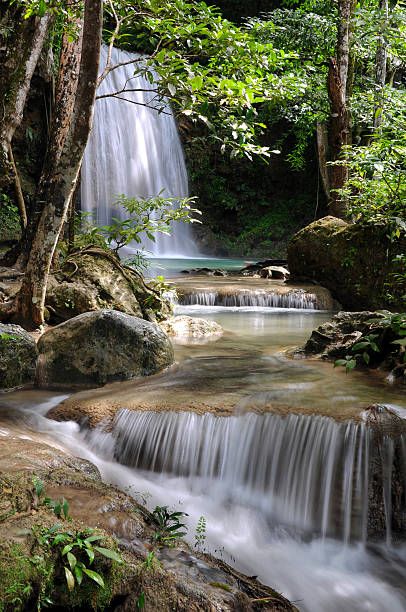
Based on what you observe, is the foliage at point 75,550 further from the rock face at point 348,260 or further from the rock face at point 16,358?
the rock face at point 348,260

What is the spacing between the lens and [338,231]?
33.2ft

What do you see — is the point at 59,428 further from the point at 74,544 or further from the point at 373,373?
the point at 373,373

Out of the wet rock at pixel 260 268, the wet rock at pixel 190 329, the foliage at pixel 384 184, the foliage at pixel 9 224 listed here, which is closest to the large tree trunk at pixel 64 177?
the wet rock at pixel 190 329

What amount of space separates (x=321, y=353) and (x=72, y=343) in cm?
260

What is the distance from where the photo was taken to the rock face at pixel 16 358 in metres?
4.93

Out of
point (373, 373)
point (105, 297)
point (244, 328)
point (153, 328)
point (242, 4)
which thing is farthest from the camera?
point (242, 4)

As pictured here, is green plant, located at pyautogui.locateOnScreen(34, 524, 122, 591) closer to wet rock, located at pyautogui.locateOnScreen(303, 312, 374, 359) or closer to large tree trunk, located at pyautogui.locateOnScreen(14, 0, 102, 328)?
wet rock, located at pyautogui.locateOnScreen(303, 312, 374, 359)

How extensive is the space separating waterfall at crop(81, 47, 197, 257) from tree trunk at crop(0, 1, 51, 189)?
8.36 m

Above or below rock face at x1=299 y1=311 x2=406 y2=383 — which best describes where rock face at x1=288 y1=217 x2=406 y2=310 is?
above

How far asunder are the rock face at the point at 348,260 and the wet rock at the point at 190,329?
2.88 metres

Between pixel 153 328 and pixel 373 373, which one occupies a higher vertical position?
pixel 153 328

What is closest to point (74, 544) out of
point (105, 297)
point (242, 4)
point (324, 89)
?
point (105, 297)

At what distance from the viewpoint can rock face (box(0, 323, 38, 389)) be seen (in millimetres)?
4926

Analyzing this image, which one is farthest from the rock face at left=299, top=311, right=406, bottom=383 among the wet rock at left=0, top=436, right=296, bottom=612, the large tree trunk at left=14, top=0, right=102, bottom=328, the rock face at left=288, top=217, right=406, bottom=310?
the large tree trunk at left=14, top=0, right=102, bottom=328
